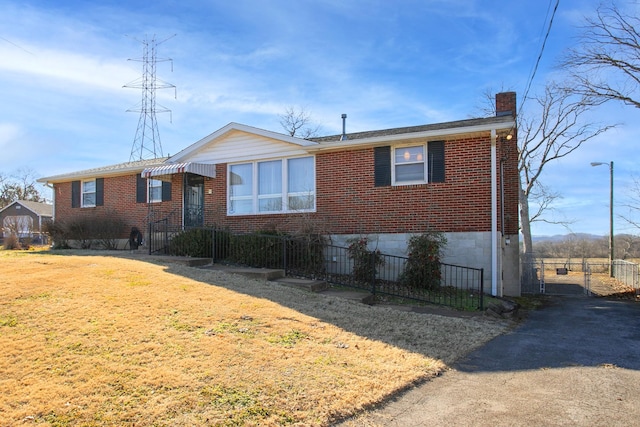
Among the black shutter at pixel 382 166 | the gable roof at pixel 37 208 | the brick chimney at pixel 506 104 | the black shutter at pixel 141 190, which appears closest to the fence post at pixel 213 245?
the black shutter at pixel 382 166

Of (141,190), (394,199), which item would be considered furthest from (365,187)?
(141,190)

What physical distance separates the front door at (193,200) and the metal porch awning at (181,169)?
30.6 inches

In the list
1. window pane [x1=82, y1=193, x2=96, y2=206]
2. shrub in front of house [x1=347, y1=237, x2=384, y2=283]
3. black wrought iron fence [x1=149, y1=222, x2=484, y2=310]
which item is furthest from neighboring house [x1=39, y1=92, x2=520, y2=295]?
window pane [x1=82, y1=193, x2=96, y2=206]

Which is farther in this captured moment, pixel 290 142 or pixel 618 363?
pixel 290 142

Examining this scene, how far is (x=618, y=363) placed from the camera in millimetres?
5684

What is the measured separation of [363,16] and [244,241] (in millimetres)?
6616

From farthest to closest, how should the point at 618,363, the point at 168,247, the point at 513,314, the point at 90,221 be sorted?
the point at 90,221
the point at 168,247
the point at 513,314
the point at 618,363

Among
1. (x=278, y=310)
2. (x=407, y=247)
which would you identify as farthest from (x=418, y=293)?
(x=278, y=310)

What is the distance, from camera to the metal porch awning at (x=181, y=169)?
13.5 meters

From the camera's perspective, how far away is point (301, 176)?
42.8 ft

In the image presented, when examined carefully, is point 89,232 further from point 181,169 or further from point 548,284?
point 548,284

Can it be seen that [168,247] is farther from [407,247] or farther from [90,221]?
[407,247]

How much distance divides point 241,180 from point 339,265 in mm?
4445

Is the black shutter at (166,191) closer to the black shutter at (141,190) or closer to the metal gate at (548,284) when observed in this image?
the black shutter at (141,190)
